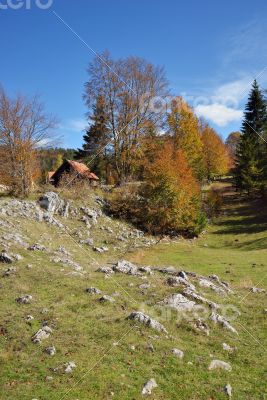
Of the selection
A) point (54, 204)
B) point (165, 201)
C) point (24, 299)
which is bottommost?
point (24, 299)

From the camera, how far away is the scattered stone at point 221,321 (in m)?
12.8

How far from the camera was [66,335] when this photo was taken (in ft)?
36.5

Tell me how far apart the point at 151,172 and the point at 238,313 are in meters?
23.9

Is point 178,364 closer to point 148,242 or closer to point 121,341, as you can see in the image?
point 121,341

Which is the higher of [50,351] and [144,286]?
[50,351]

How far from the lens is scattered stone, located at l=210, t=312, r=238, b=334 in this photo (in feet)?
41.8

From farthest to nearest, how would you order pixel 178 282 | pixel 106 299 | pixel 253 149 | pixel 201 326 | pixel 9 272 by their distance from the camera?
pixel 253 149 → pixel 178 282 → pixel 9 272 → pixel 106 299 → pixel 201 326

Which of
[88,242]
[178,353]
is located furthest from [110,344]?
[88,242]

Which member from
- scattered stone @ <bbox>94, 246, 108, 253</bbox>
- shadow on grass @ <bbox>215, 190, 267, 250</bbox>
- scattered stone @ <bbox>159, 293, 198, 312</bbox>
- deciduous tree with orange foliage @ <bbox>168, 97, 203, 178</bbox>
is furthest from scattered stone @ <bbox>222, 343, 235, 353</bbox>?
deciduous tree with orange foliage @ <bbox>168, 97, 203, 178</bbox>

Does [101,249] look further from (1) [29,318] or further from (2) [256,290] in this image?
(1) [29,318]

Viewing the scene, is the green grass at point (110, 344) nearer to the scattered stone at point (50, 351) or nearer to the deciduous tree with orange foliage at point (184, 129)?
the scattered stone at point (50, 351)

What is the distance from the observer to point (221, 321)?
12.9m

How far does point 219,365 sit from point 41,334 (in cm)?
530

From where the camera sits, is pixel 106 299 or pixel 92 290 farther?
pixel 92 290
